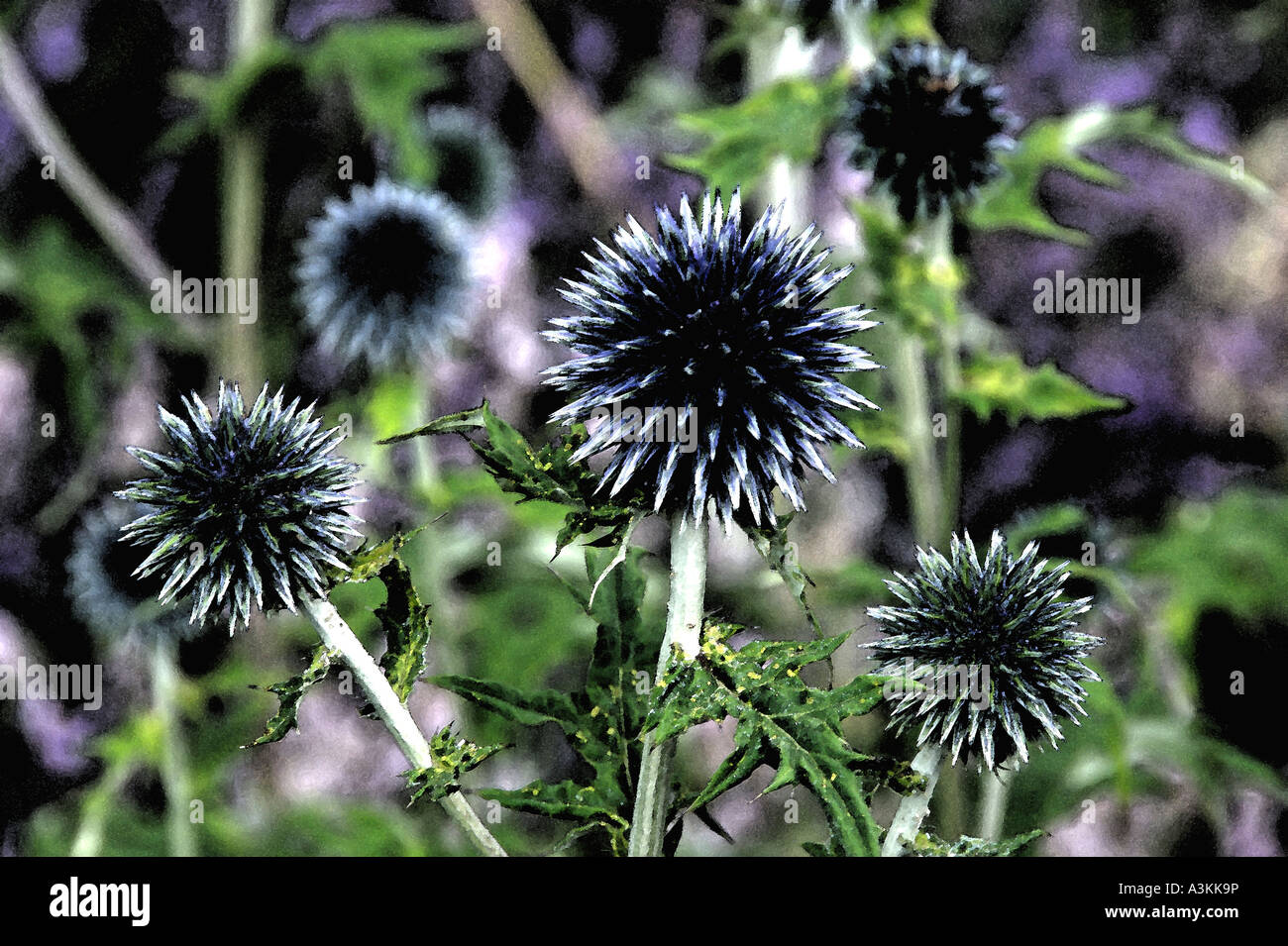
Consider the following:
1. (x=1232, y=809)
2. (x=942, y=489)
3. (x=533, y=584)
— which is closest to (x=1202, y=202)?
(x=1232, y=809)

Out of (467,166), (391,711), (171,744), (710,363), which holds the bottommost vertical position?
(391,711)

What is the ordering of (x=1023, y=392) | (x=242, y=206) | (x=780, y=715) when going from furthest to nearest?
(x=242, y=206) → (x=1023, y=392) → (x=780, y=715)

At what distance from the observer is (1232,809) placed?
104 inches

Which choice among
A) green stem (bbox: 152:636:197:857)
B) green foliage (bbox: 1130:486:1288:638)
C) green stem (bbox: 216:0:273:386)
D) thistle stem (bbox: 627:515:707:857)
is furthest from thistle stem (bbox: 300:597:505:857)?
green stem (bbox: 216:0:273:386)

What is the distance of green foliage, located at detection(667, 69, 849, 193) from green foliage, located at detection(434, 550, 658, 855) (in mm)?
713

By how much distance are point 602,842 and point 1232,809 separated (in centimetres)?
230

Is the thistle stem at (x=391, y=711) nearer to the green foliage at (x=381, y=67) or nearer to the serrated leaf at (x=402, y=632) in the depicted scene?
the serrated leaf at (x=402, y=632)

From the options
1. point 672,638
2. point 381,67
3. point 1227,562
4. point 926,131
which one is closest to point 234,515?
point 672,638

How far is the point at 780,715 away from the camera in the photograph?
30.8 inches

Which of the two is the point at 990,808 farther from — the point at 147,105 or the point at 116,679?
the point at 147,105

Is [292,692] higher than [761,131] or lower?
lower

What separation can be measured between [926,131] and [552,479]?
0.92 meters

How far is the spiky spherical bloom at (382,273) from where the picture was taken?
2189 millimetres

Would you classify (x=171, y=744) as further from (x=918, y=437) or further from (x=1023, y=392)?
(x=1023, y=392)
